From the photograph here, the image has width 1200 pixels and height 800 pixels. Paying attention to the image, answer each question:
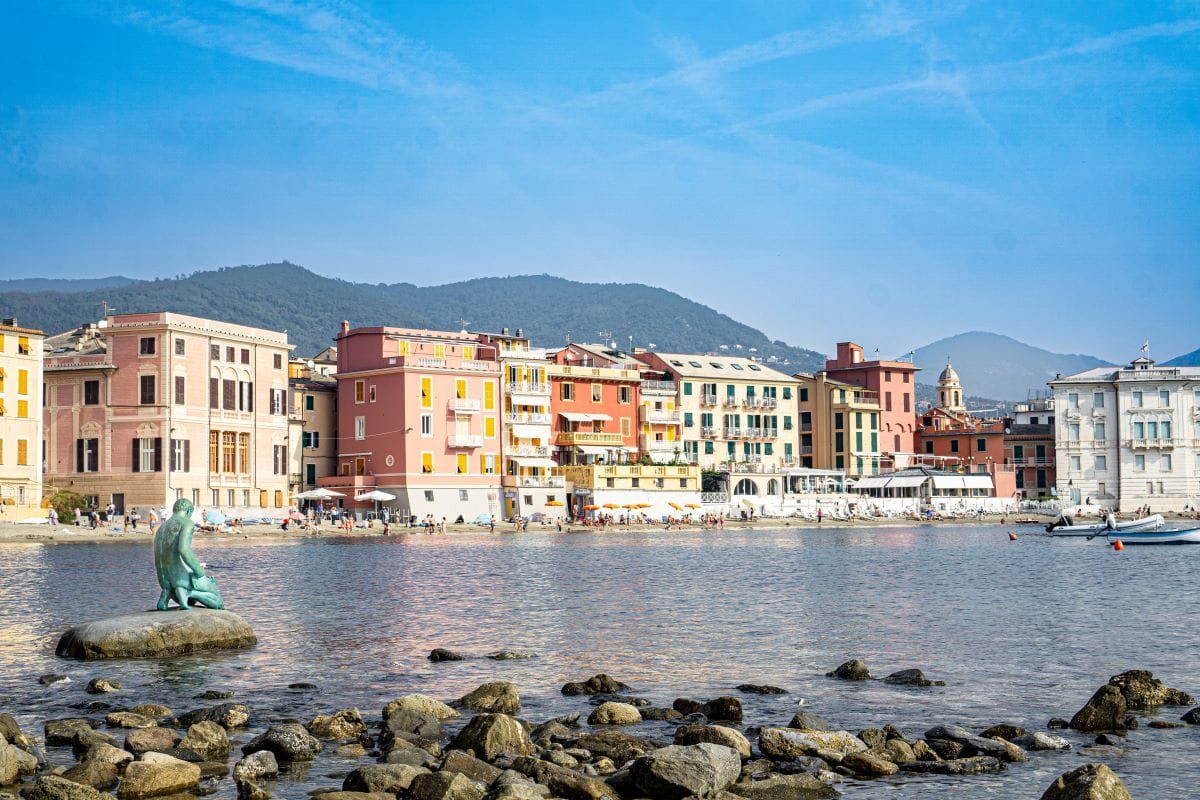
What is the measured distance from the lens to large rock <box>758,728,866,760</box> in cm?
1730

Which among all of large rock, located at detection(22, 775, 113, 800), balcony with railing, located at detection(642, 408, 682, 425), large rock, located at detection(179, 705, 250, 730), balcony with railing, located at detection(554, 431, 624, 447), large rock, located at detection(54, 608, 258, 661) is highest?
balcony with railing, located at detection(642, 408, 682, 425)

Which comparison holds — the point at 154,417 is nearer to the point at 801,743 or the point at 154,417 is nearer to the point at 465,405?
the point at 465,405

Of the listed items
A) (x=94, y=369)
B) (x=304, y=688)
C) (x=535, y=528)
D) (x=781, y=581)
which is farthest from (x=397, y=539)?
(x=304, y=688)

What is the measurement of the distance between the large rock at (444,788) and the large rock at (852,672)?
10790mm

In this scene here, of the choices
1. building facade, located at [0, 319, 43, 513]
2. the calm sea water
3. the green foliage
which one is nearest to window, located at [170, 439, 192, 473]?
the green foliage

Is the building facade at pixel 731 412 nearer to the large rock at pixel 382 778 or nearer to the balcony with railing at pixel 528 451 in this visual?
the balcony with railing at pixel 528 451

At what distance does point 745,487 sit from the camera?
11944 centimetres

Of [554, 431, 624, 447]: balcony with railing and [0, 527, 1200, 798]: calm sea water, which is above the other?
[554, 431, 624, 447]: balcony with railing

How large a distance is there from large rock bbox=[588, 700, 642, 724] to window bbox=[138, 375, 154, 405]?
7314cm

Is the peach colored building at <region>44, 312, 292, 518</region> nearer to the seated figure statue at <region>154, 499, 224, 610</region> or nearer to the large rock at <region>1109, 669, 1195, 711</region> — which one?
the seated figure statue at <region>154, 499, 224, 610</region>

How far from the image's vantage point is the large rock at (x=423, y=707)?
64.7 ft

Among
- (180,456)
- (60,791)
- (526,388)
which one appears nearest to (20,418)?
(180,456)

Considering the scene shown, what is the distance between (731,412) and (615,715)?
10343 centimetres

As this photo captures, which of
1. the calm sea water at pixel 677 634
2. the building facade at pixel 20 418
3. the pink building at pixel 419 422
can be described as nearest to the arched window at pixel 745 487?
the pink building at pixel 419 422
